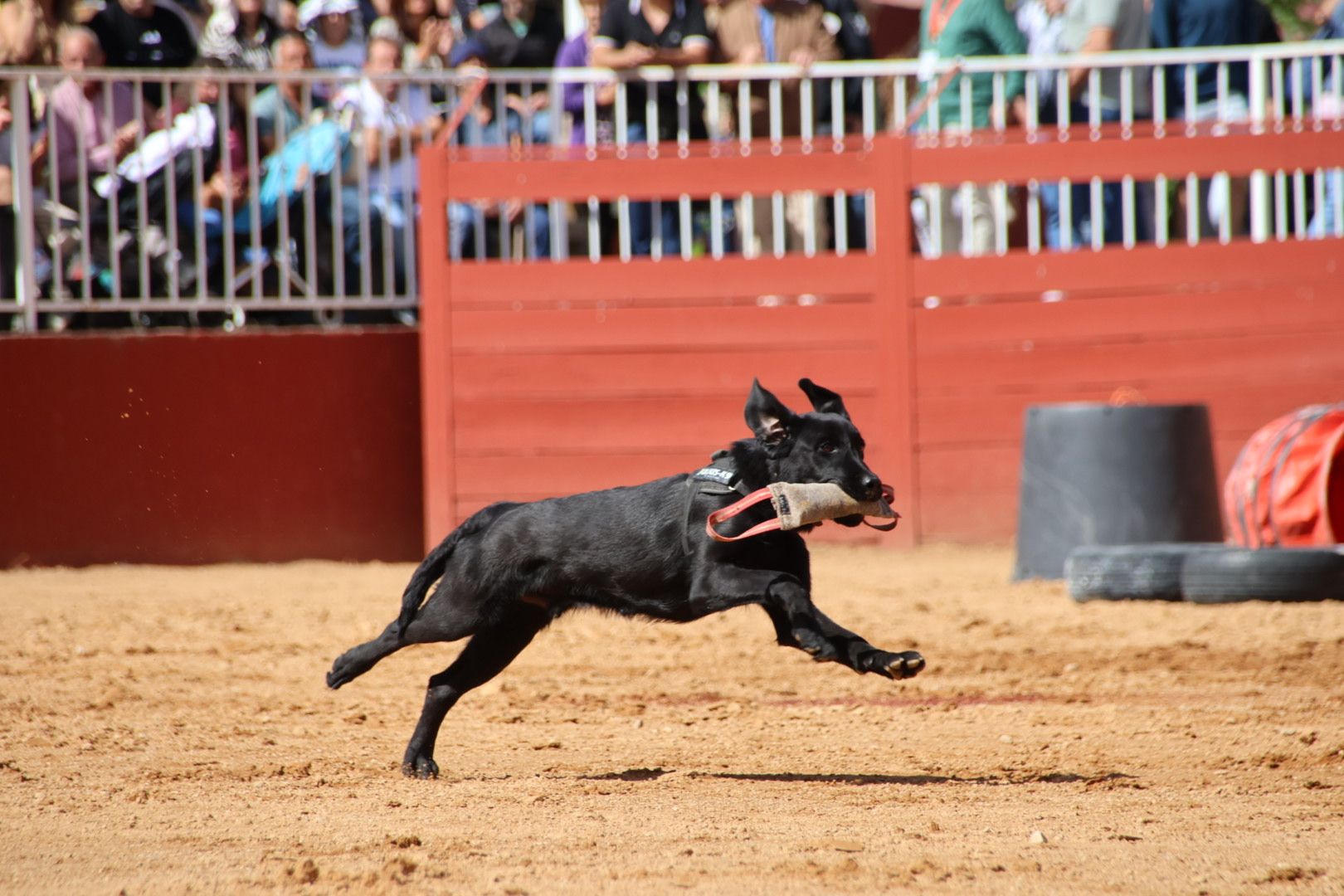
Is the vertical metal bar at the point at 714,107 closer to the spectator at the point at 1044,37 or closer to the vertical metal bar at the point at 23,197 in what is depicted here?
the spectator at the point at 1044,37

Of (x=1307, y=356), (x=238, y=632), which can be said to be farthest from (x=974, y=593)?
(x=238, y=632)

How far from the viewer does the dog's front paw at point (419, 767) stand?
212 inches

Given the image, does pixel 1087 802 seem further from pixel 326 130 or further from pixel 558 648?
pixel 326 130

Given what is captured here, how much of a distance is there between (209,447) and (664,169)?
331 cm

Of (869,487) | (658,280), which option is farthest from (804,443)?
(658,280)

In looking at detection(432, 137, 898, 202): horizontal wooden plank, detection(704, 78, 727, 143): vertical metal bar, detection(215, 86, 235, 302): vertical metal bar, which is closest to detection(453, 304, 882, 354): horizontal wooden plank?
detection(432, 137, 898, 202): horizontal wooden plank

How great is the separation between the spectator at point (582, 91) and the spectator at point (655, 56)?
0.44 feet

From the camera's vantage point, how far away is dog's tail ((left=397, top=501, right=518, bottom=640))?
548 cm

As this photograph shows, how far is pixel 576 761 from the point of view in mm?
5691

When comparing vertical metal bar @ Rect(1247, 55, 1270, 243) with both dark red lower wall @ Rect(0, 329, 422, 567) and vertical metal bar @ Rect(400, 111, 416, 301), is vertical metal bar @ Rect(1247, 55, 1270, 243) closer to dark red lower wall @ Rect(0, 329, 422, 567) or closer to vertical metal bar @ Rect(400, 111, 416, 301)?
vertical metal bar @ Rect(400, 111, 416, 301)

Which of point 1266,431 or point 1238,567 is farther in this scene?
point 1266,431

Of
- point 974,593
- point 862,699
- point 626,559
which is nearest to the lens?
point 626,559

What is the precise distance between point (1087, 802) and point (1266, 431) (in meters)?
4.97

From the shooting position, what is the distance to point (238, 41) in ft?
36.0
